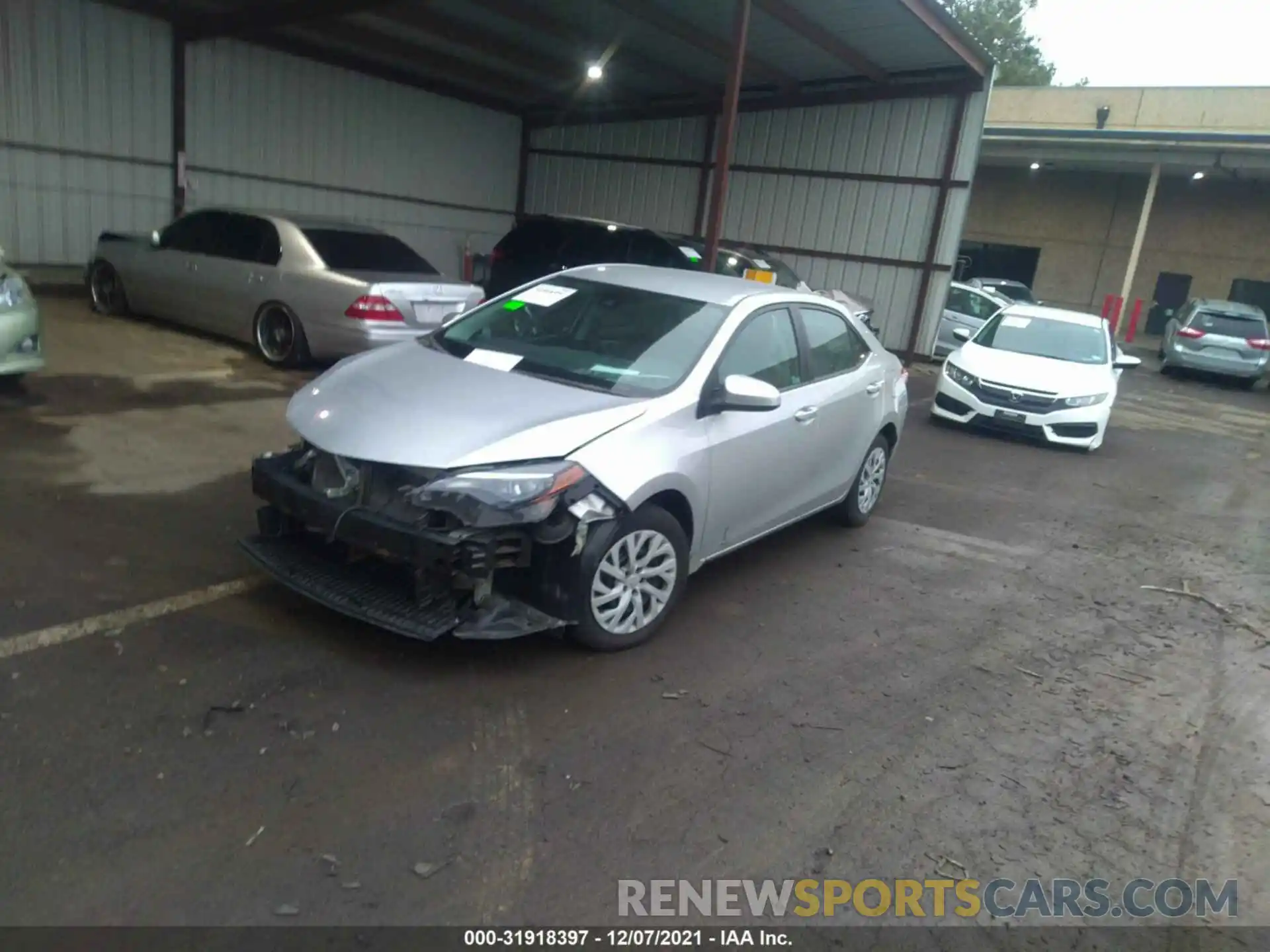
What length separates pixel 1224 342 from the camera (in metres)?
18.0

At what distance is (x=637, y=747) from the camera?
3.48 metres

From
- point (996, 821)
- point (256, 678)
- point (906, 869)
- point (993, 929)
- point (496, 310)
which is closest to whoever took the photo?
point (993, 929)

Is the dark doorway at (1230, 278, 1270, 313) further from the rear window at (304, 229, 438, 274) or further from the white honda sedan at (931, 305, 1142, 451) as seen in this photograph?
the rear window at (304, 229, 438, 274)

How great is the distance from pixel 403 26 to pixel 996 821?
14205mm

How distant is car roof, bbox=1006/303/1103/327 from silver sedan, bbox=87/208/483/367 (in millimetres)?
6678

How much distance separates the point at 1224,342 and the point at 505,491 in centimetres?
1895

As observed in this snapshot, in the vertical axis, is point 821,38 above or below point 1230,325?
above

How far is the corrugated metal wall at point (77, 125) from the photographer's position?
12.4 m

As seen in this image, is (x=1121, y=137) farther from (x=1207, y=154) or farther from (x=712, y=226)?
(x=712, y=226)

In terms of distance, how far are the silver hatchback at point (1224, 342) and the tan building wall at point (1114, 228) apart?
8859mm

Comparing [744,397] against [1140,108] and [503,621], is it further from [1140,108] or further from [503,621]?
[1140,108]

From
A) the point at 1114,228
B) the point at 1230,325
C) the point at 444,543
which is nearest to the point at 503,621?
the point at 444,543

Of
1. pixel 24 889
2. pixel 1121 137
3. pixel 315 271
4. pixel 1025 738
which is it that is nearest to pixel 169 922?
pixel 24 889

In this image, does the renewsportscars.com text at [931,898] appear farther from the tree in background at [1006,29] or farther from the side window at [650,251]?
the tree in background at [1006,29]
